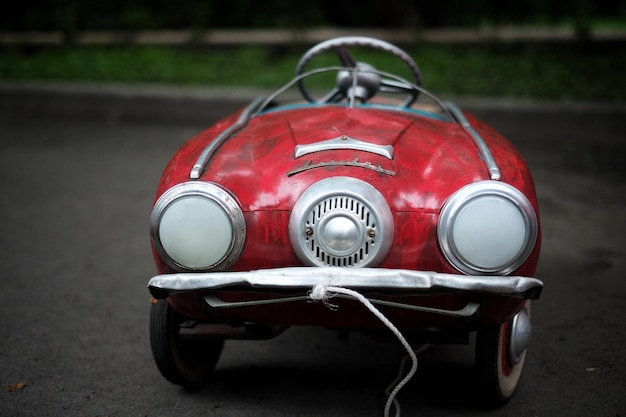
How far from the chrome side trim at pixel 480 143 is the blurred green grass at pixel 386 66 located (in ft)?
14.4

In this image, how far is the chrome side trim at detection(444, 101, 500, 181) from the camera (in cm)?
262

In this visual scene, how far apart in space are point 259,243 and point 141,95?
6.05m

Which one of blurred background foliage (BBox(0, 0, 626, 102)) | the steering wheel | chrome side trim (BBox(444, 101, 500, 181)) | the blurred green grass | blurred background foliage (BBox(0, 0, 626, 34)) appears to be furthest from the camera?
blurred background foliage (BBox(0, 0, 626, 34))

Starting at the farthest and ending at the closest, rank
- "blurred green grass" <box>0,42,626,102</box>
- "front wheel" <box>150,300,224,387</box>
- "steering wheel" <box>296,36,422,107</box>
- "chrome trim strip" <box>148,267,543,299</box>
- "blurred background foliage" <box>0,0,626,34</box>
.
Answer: "blurred background foliage" <box>0,0,626,34</box> < "blurred green grass" <box>0,42,626,102</box> < "steering wheel" <box>296,36,422,107</box> < "front wheel" <box>150,300,224,387</box> < "chrome trim strip" <box>148,267,543,299</box>

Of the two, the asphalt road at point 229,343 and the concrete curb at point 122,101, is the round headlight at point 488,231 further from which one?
the concrete curb at point 122,101

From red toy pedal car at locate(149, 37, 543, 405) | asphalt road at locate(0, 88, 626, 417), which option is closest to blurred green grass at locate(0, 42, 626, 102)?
asphalt road at locate(0, 88, 626, 417)

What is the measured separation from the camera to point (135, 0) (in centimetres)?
1185

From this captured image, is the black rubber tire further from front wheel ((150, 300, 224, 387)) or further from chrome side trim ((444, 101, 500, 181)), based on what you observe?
front wheel ((150, 300, 224, 387))

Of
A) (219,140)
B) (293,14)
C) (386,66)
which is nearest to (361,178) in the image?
(219,140)

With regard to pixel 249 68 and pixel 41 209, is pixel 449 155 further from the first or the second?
pixel 249 68

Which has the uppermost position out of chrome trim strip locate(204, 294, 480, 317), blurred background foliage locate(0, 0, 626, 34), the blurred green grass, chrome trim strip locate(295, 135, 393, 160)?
blurred background foliage locate(0, 0, 626, 34)

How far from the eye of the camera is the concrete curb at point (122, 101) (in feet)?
26.2

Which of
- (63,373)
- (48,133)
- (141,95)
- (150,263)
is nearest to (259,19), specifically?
(141,95)

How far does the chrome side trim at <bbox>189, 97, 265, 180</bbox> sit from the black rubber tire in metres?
1.09
